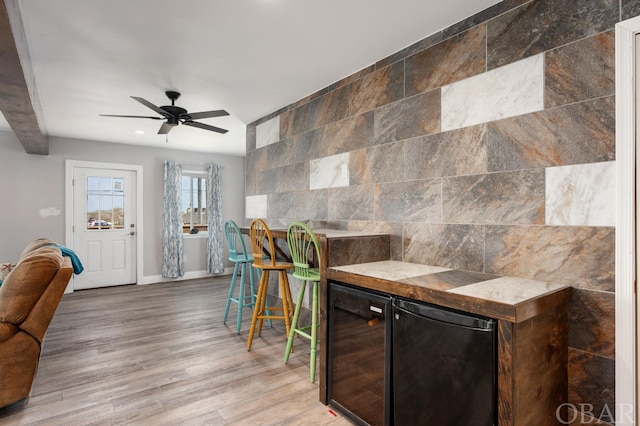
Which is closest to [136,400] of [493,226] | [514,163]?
[493,226]

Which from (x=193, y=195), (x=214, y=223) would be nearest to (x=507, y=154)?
(x=214, y=223)

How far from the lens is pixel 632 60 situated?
1.59 metres

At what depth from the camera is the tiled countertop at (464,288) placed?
1431 millimetres

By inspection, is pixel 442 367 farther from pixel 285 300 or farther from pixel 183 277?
pixel 183 277

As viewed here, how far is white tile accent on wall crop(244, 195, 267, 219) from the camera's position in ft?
14.7

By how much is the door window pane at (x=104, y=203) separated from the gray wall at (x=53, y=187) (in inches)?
13.5

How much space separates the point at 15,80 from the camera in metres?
2.38

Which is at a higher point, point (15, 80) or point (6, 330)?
point (15, 80)

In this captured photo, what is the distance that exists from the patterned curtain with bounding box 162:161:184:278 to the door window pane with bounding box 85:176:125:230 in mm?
705

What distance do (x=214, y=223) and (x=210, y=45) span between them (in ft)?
15.0

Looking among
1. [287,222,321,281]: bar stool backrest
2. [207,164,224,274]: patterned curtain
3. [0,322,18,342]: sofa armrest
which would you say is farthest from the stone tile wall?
[207,164,224,274]: patterned curtain

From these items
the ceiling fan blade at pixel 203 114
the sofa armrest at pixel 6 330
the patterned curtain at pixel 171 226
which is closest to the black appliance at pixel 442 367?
the sofa armrest at pixel 6 330

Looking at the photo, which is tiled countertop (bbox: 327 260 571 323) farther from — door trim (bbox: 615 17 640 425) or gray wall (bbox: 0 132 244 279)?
gray wall (bbox: 0 132 244 279)

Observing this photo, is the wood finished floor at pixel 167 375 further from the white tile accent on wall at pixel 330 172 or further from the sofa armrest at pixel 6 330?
the white tile accent on wall at pixel 330 172
